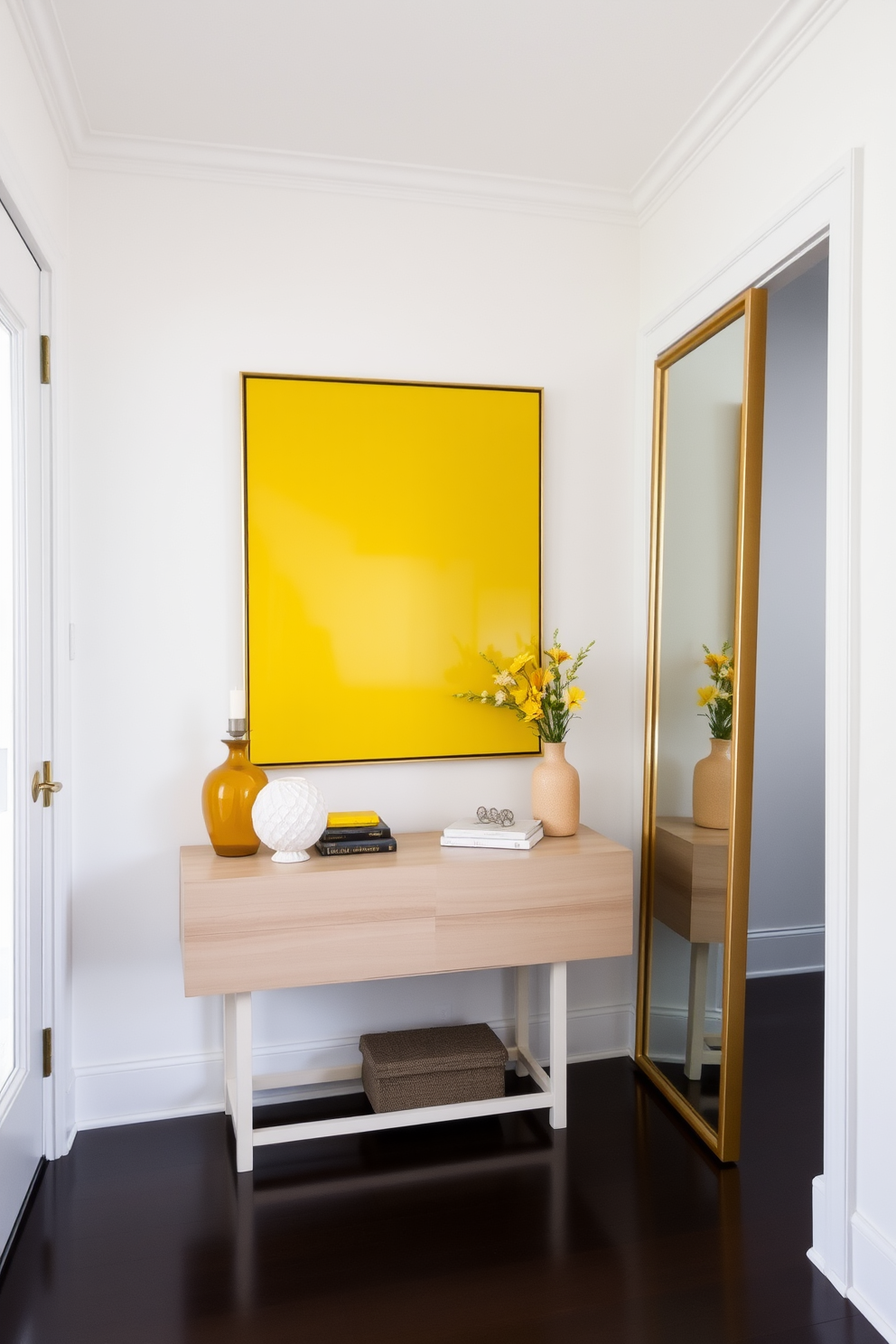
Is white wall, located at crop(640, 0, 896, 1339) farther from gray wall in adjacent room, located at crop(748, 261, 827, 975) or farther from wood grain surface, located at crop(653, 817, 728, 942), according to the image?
gray wall in adjacent room, located at crop(748, 261, 827, 975)

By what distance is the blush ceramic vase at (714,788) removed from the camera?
2482 mm

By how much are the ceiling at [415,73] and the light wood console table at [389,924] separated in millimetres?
1962

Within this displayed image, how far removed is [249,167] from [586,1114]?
2.86m

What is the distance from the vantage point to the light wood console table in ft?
7.52

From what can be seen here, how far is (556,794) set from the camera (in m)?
2.71

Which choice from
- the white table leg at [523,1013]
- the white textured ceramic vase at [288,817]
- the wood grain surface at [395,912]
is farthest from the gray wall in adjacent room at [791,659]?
the white textured ceramic vase at [288,817]

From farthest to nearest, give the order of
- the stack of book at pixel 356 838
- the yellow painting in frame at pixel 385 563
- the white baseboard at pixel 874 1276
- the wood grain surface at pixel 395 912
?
the yellow painting in frame at pixel 385 563 < the stack of book at pixel 356 838 < the wood grain surface at pixel 395 912 < the white baseboard at pixel 874 1276

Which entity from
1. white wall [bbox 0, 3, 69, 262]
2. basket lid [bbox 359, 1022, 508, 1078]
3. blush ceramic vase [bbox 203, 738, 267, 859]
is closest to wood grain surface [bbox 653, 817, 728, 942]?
basket lid [bbox 359, 1022, 508, 1078]

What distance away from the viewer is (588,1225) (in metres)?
2.16

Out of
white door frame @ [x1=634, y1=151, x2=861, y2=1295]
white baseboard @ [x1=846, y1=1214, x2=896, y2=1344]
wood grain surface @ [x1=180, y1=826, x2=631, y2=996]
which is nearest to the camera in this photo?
white baseboard @ [x1=846, y1=1214, x2=896, y2=1344]

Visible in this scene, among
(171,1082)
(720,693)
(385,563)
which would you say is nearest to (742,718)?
(720,693)

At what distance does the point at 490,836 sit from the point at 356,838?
1.21 ft

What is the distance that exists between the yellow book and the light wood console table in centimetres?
10

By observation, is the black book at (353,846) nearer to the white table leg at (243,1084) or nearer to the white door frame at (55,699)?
the white table leg at (243,1084)
